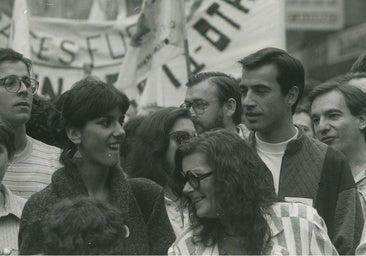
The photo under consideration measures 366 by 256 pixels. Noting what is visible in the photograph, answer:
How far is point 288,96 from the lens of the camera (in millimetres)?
6082

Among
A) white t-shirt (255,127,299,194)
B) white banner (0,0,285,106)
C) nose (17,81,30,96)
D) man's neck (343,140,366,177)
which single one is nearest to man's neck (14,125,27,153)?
nose (17,81,30,96)

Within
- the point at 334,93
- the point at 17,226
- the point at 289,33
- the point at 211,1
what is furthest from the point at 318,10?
the point at 17,226

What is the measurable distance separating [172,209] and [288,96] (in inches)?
31.0

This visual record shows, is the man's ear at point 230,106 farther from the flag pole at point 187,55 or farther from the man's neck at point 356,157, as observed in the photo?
the flag pole at point 187,55

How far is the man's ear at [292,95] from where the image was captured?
239 inches

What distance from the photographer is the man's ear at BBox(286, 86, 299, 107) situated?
6082 millimetres

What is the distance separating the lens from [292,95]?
611 cm

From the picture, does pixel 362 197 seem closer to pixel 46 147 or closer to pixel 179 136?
pixel 179 136

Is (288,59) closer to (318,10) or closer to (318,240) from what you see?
(318,240)

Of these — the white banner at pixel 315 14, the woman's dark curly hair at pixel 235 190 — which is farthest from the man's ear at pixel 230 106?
the white banner at pixel 315 14

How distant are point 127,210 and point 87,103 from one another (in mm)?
529

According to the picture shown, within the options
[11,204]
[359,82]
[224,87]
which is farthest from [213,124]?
[11,204]

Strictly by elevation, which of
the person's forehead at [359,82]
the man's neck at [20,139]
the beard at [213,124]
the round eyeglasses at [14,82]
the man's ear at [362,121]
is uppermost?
the round eyeglasses at [14,82]

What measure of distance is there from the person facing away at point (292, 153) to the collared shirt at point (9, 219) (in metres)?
1.17
